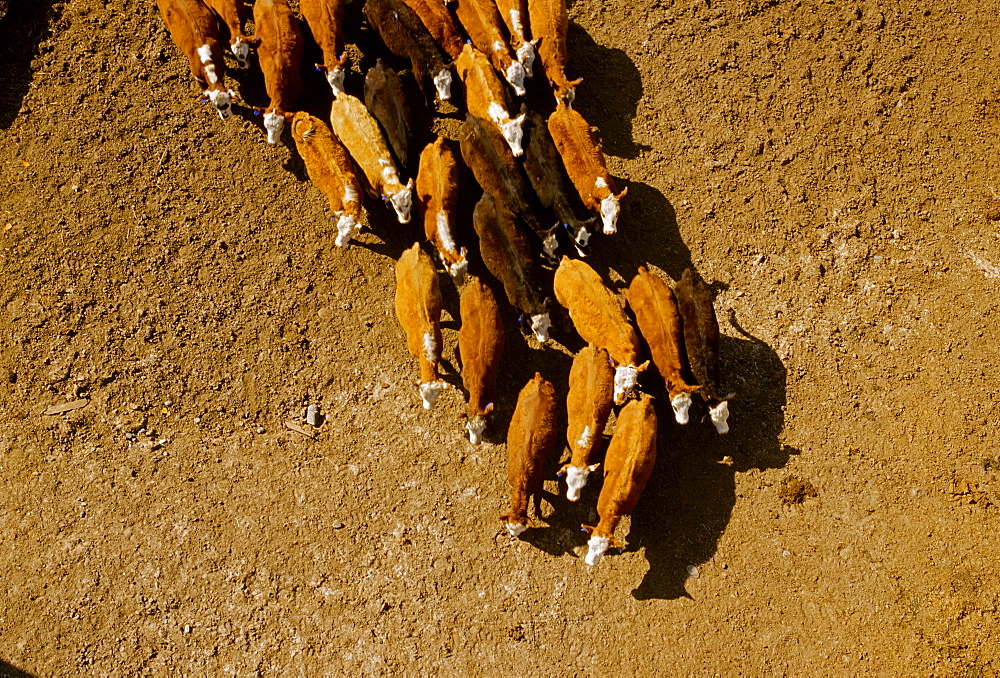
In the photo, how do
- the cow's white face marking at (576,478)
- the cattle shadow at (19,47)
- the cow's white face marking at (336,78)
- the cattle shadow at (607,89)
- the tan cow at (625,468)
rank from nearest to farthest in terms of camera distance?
1. the tan cow at (625,468)
2. the cow's white face marking at (576,478)
3. the cow's white face marking at (336,78)
4. the cattle shadow at (19,47)
5. the cattle shadow at (607,89)

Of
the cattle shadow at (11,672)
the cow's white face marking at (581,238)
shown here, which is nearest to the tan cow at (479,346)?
the cow's white face marking at (581,238)

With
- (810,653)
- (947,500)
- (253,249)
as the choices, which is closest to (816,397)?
(947,500)

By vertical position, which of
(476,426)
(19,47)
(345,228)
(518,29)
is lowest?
(476,426)

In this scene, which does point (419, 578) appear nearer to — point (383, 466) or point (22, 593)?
point (383, 466)

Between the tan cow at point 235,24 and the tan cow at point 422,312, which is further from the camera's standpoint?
the tan cow at point 235,24

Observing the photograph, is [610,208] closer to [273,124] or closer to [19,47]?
[273,124]

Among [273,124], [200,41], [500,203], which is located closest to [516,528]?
[500,203]

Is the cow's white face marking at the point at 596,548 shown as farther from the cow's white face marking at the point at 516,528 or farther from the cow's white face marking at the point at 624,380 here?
the cow's white face marking at the point at 624,380
